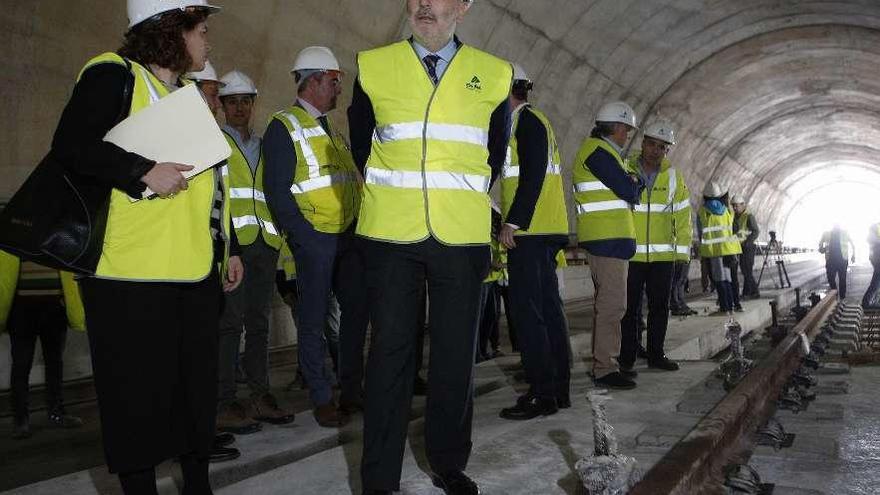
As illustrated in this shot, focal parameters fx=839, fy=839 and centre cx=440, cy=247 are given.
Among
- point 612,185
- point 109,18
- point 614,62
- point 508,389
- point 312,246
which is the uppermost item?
point 614,62

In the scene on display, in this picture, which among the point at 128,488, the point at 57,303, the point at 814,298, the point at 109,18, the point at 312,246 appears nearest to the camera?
the point at 128,488

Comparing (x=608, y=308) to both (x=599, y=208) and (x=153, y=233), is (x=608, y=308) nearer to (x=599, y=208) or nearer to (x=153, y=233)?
(x=599, y=208)

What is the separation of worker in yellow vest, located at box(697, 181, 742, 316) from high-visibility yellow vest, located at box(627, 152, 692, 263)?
17.6 feet

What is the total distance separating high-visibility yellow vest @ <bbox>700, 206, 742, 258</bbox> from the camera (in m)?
12.3

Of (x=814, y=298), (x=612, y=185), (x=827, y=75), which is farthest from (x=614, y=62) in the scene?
(x=612, y=185)

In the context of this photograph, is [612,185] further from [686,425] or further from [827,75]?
[827,75]

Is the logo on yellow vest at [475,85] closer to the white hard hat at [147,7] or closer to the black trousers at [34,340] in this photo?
the white hard hat at [147,7]

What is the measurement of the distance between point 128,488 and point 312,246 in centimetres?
210

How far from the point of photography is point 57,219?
2.21 metres

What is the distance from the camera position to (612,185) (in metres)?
5.21

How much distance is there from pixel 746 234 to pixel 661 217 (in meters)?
9.17

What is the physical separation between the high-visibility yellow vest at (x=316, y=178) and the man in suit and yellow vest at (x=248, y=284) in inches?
10.1

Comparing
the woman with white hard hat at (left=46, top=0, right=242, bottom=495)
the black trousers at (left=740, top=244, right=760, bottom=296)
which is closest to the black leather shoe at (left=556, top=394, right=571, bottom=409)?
the woman with white hard hat at (left=46, top=0, right=242, bottom=495)

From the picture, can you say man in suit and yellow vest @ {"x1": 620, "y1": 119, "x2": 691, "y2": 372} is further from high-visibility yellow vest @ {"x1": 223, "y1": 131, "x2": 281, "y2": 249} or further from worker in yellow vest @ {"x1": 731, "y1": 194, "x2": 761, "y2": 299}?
worker in yellow vest @ {"x1": 731, "y1": 194, "x2": 761, "y2": 299}
